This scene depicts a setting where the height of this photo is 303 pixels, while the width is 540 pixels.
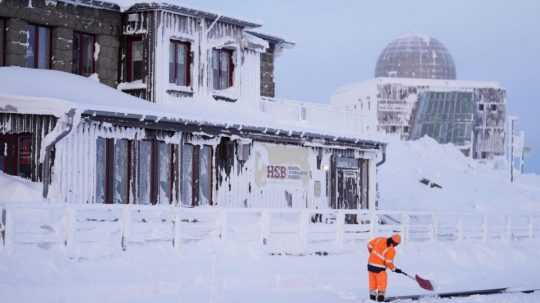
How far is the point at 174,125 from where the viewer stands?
28.3 metres

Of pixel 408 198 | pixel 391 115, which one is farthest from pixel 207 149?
pixel 391 115

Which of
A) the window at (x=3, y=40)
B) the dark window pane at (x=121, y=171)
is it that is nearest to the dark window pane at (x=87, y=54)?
the window at (x=3, y=40)

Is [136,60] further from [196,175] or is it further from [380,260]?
[380,260]

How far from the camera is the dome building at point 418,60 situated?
79500 millimetres

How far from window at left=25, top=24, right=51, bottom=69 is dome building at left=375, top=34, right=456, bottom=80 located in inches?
2102

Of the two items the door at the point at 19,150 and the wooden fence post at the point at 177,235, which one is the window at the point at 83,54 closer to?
the door at the point at 19,150

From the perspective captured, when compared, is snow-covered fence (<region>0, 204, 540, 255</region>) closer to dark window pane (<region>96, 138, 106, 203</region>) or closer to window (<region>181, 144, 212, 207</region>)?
dark window pane (<region>96, 138, 106, 203</region>)

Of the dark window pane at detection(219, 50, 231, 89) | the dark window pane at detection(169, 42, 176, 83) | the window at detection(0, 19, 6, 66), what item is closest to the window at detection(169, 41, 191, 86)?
the dark window pane at detection(169, 42, 176, 83)

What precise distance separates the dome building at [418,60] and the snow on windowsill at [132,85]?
51214 mm

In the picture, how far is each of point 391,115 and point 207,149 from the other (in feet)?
159

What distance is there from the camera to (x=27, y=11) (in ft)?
92.9

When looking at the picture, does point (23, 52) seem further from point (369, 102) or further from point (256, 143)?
point (369, 102)

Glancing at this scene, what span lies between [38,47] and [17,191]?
628cm

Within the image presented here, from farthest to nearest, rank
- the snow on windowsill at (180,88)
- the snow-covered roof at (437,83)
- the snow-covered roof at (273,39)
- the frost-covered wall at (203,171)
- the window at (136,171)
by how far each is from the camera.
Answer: the snow-covered roof at (437,83), the snow-covered roof at (273,39), the snow on windowsill at (180,88), the window at (136,171), the frost-covered wall at (203,171)
